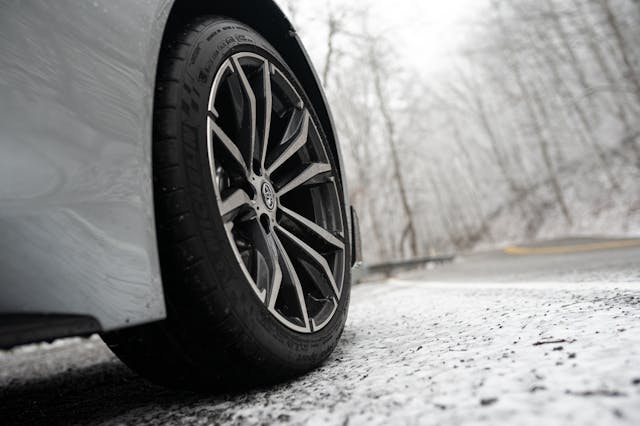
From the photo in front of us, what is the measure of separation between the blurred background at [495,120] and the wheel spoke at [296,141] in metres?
8.20

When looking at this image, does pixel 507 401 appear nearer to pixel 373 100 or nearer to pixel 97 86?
pixel 97 86

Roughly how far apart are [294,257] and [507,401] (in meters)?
1.07

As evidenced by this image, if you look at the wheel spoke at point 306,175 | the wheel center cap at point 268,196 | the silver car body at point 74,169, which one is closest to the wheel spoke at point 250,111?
the wheel center cap at point 268,196

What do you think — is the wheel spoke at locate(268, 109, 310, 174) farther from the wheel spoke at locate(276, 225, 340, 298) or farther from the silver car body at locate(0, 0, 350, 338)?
the silver car body at locate(0, 0, 350, 338)

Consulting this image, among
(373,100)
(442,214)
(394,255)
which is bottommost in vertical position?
(394,255)

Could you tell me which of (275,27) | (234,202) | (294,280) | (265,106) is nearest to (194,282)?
(234,202)

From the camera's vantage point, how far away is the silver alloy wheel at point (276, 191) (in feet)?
4.52

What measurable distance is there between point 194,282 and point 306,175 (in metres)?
0.85

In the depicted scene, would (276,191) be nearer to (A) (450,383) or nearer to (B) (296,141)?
(B) (296,141)

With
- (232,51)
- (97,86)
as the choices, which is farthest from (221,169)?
(97,86)

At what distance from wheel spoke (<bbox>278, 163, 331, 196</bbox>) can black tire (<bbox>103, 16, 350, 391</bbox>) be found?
1.68ft

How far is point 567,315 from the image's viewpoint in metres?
1.55

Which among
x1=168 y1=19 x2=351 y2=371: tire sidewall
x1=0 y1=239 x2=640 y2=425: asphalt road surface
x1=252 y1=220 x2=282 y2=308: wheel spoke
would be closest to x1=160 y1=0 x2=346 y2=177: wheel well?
x1=168 y1=19 x2=351 y2=371: tire sidewall

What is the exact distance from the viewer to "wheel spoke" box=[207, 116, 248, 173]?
1.27 m
